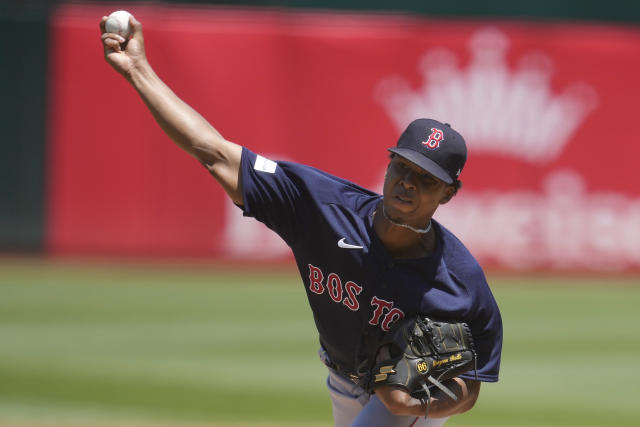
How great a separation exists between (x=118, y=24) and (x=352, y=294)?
1.34 meters

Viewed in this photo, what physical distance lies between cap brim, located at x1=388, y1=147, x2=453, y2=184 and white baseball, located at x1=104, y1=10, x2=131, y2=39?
3.57 feet

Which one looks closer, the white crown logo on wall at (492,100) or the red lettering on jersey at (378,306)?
the red lettering on jersey at (378,306)

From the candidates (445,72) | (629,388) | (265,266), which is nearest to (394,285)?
(629,388)

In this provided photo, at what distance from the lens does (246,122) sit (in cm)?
1269

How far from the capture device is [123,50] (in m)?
3.63

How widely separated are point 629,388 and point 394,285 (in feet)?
16.0

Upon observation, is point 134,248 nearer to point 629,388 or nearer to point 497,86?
point 497,86

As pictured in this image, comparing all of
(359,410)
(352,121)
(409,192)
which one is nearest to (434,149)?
(409,192)

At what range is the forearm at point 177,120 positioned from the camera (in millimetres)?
3527

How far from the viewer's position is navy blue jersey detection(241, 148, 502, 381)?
367cm

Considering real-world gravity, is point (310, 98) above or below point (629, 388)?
above

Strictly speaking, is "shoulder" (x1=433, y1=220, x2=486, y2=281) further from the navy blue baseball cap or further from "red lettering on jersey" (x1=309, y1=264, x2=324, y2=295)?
"red lettering on jersey" (x1=309, y1=264, x2=324, y2=295)

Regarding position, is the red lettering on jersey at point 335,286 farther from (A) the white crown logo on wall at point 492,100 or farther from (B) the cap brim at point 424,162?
(A) the white crown logo on wall at point 492,100

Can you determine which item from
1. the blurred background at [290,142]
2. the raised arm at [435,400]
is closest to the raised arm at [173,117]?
the raised arm at [435,400]
